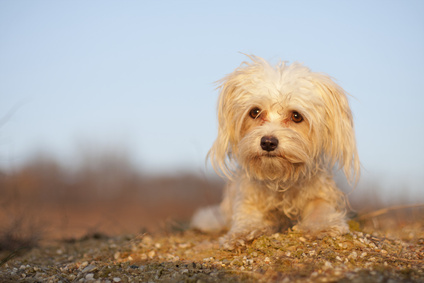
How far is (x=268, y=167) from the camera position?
3.86 meters

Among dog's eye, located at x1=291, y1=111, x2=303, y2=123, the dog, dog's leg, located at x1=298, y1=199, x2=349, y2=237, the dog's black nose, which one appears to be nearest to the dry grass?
dog's leg, located at x1=298, y1=199, x2=349, y2=237

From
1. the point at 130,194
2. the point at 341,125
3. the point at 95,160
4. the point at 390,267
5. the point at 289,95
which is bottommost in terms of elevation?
the point at 130,194

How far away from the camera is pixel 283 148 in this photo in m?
3.68

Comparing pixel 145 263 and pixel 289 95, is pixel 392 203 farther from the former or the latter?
pixel 145 263

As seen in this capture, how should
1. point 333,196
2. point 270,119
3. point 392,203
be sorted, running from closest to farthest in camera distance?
point 270,119 → point 333,196 → point 392,203

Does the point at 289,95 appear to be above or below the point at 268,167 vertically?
above

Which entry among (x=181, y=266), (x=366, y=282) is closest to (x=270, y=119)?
(x=181, y=266)

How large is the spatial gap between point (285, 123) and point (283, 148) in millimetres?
380

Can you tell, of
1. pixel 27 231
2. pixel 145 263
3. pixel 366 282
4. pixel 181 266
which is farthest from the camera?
pixel 27 231

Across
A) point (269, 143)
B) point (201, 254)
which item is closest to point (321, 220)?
point (269, 143)

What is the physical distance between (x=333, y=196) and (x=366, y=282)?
6.42 feet

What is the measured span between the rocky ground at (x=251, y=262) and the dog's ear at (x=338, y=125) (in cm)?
78

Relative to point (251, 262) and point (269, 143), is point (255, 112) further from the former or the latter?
point (251, 262)

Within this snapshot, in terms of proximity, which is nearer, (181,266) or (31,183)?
(181,266)
